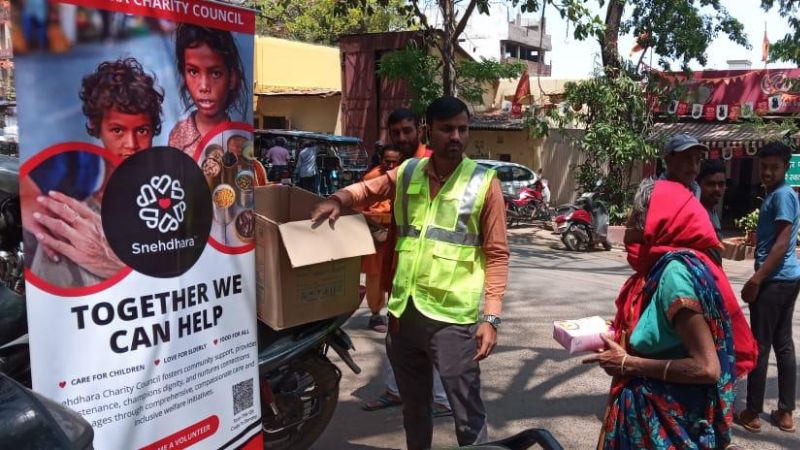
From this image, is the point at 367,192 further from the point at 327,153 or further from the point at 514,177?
the point at 514,177

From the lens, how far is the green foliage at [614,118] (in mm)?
11852

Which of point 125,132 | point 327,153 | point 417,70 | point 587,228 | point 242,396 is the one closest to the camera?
point 125,132

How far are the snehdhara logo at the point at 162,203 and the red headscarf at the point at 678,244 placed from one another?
59.4 inches

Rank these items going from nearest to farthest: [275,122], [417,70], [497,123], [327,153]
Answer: [417,70] < [327,153] < [497,123] < [275,122]

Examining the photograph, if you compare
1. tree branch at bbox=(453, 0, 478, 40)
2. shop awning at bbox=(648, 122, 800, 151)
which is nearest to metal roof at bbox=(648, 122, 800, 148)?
shop awning at bbox=(648, 122, 800, 151)

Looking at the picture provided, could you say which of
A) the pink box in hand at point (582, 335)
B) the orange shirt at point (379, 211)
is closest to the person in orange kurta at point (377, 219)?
the orange shirt at point (379, 211)

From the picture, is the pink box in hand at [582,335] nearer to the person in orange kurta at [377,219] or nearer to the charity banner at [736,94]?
the person in orange kurta at [377,219]

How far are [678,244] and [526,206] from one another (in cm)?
1244

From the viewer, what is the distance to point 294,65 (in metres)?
22.5

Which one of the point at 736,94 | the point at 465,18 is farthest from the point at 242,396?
the point at 736,94

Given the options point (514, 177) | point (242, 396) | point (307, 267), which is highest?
point (307, 267)

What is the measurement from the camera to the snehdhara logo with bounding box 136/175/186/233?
2.00 meters

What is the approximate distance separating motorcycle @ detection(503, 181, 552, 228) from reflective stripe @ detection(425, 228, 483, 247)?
11.7 meters

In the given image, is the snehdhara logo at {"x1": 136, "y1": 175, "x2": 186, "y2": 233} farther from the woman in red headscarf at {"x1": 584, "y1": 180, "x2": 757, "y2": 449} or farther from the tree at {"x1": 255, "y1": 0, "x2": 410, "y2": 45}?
the tree at {"x1": 255, "y1": 0, "x2": 410, "y2": 45}
